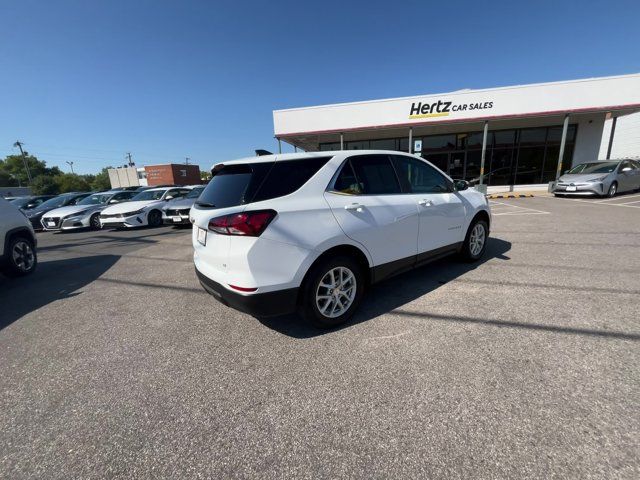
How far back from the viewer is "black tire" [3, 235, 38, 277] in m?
5.11

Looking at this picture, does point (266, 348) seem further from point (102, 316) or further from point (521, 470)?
point (102, 316)

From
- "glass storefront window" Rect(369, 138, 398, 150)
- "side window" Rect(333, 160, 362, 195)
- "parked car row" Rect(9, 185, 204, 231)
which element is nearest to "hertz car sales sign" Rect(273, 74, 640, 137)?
"glass storefront window" Rect(369, 138, 398, 150)

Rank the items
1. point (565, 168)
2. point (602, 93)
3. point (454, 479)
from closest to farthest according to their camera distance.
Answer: point (454, 479), point (602, 93), point (565, 168)

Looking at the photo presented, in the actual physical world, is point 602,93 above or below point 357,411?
above

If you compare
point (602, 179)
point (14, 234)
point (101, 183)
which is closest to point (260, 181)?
point (14, 234)

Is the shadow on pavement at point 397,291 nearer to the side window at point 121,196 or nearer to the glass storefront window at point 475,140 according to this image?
the side window at point 121,196

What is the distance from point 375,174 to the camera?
3354 millimetres

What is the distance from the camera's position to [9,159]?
270 ft

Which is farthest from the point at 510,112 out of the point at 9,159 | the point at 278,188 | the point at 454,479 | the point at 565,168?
the point at 9,159

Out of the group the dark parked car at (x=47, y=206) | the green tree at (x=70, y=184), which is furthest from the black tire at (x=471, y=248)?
the green tree at (x=70, y=184)

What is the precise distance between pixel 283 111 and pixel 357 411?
1741 cm

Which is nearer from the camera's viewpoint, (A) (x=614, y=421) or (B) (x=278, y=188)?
(A) (x=614, y=421)

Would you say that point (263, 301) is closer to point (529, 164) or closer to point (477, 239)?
point (477, 239)

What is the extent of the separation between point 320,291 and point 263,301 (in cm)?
60
